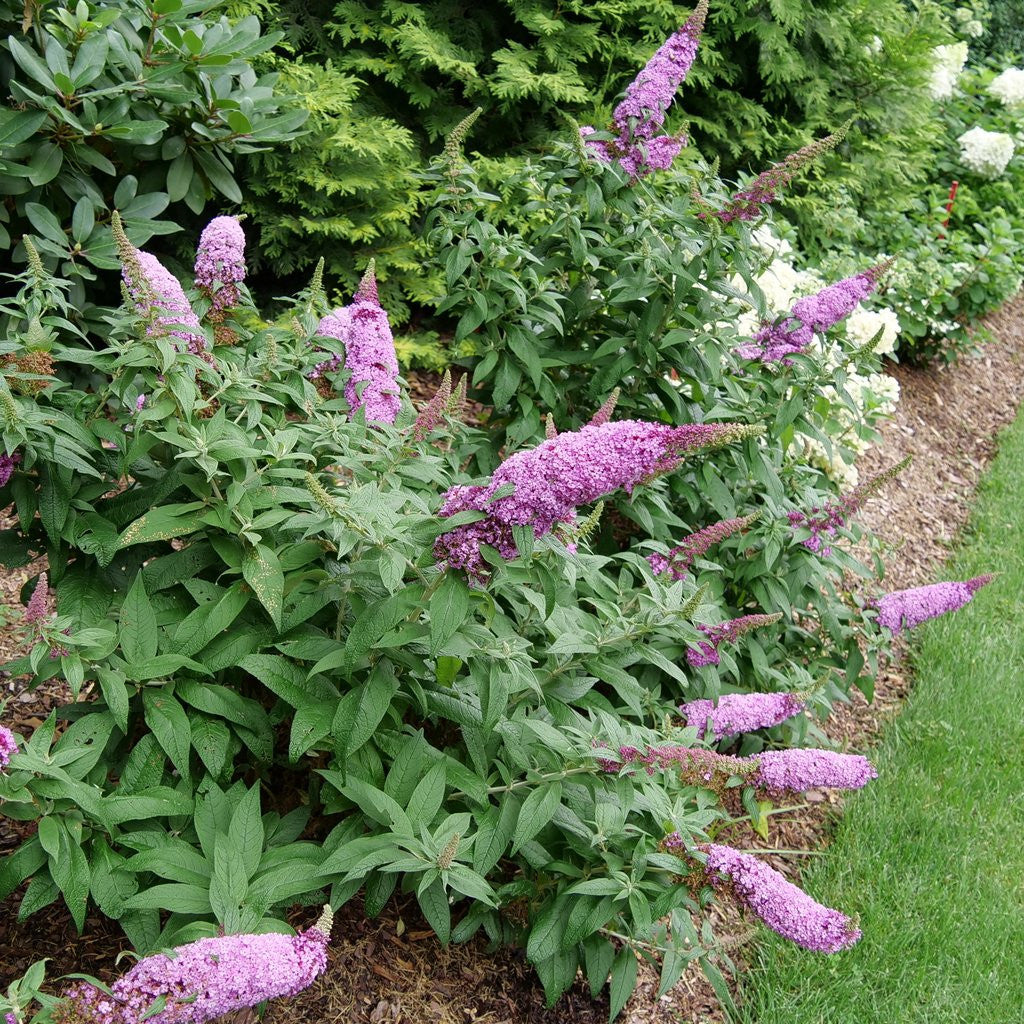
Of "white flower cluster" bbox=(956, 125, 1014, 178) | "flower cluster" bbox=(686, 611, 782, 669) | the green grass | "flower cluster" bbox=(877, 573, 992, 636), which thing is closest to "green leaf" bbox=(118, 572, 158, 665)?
"flower cluster" bbox=(686, 611, 782, 669)

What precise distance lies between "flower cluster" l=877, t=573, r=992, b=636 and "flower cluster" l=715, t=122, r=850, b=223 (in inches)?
57.9

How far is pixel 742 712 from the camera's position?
2.97m

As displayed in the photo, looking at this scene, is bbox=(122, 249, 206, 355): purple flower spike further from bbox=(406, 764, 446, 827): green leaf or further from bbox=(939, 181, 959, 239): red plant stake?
bbox=(939, 181, 959, 239): red plant stake

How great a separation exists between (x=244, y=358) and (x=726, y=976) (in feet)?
7.65

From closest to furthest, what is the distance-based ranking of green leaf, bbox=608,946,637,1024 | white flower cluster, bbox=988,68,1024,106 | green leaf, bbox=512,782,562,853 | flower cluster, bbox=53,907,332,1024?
flower cluster, bbox=53,907,332,1024
green leaf, bbox=512,782,562,853
green leaf, bbox=608,946,637,1024
white flower cluster, bbox=988,68,1024,106

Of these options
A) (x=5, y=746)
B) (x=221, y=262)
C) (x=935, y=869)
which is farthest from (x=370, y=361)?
(x=935, y=869)

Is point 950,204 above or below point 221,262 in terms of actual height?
below

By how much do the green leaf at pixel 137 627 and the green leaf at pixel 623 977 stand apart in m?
1.37

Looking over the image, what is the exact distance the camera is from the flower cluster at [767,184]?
319 cm

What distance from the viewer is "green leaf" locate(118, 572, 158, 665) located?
7.79 feet

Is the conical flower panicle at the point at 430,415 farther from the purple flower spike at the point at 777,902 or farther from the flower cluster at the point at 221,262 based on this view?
the purple flower spike at the point at 777,902

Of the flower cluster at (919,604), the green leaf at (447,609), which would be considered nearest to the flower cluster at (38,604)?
the green leaf at (447,609)

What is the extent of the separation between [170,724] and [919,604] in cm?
261

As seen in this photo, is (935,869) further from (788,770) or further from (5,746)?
(5,746)
